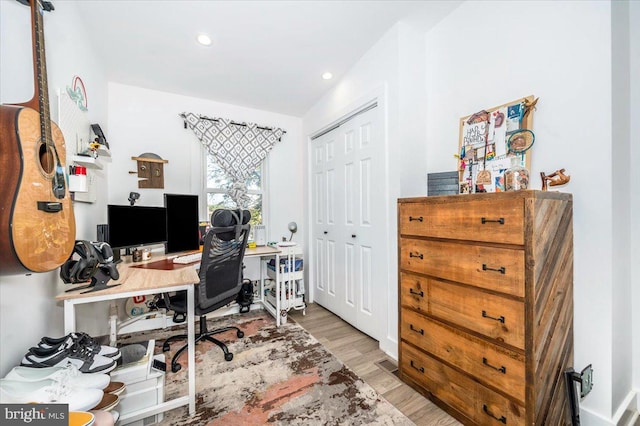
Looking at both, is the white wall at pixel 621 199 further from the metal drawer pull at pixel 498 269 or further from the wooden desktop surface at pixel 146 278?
the wooden desktop surface at pixel 146 278

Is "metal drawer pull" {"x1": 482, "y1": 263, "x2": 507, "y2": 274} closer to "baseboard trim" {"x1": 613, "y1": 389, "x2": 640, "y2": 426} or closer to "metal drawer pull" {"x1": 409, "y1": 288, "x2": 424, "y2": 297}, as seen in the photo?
"metal drawer pull" {"x1": 409, "y1": 288, "x2": 424, "y2": 297}

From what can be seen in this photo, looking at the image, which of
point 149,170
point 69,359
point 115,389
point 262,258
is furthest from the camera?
point 262,258

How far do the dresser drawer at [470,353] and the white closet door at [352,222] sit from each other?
1.77 feet

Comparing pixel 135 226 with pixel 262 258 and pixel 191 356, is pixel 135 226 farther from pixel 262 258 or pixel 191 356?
pixel 262 258

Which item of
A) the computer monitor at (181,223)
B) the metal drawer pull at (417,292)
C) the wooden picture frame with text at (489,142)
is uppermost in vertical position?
the wooden picture frame with text at (489,142)

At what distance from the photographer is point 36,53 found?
100cm

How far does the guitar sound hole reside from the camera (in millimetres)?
879

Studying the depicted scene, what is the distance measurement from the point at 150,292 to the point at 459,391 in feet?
5.86

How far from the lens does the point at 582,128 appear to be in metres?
1.28

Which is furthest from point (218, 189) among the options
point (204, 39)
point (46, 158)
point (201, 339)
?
point (46, 158)

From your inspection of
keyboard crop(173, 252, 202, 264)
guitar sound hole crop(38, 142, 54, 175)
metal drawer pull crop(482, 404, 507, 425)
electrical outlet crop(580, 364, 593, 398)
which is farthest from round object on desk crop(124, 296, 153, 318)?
electrical outlet crop(580, 364, 593, 398)

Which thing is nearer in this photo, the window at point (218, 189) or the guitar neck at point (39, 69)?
the guitar neck at point (39, 69)

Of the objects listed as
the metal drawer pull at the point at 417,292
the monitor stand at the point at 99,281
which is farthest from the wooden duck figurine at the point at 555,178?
the monitor stand at the point at 99,281

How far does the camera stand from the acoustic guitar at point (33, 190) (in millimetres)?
719
